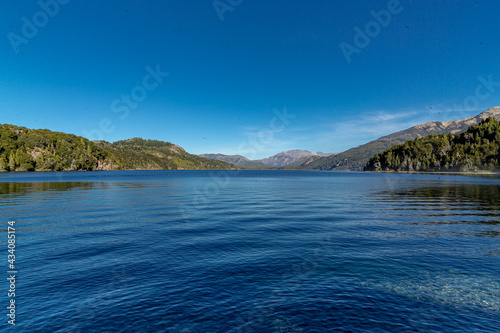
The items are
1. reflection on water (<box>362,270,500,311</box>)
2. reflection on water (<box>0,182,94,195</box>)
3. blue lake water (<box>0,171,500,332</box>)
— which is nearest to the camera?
blue lake water (<box>0,171,500,332</box>)

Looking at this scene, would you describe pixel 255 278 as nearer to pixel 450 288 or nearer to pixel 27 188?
pixel 450 288

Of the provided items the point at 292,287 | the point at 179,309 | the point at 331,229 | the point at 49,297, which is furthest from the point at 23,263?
the point at 331,229

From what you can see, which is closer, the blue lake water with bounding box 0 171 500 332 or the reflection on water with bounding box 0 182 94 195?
the blue lake water with bounding box 0 171 500 332

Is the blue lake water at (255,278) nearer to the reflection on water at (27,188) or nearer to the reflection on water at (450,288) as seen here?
the reflection on water at (450,288)

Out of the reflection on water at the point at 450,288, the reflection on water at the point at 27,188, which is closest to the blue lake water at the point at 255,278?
the reflection on water at the point at 450,288

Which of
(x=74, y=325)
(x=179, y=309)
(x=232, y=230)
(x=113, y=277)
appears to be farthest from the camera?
(x=232, y=230)

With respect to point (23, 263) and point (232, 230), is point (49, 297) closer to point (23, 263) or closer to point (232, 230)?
point (23, 263)

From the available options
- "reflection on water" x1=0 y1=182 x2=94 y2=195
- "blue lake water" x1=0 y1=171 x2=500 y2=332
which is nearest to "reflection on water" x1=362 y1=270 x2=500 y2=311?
"blue lake water" x1=0 y1=171 x2=500 y2=332

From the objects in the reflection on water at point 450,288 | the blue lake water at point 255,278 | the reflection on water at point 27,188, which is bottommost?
the reflection on water at point 450,288

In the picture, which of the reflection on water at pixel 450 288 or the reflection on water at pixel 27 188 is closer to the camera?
the reflection on water at pixel 450 288

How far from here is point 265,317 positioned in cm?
985

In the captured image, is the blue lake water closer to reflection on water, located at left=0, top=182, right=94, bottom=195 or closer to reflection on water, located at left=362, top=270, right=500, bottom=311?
reflection on water, located at left=362, top=270, right=500, bottom=311

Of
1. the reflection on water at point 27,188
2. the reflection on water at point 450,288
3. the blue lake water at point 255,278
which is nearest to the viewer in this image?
the blue lake water at point 255,278

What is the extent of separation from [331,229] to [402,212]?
59.3ft
